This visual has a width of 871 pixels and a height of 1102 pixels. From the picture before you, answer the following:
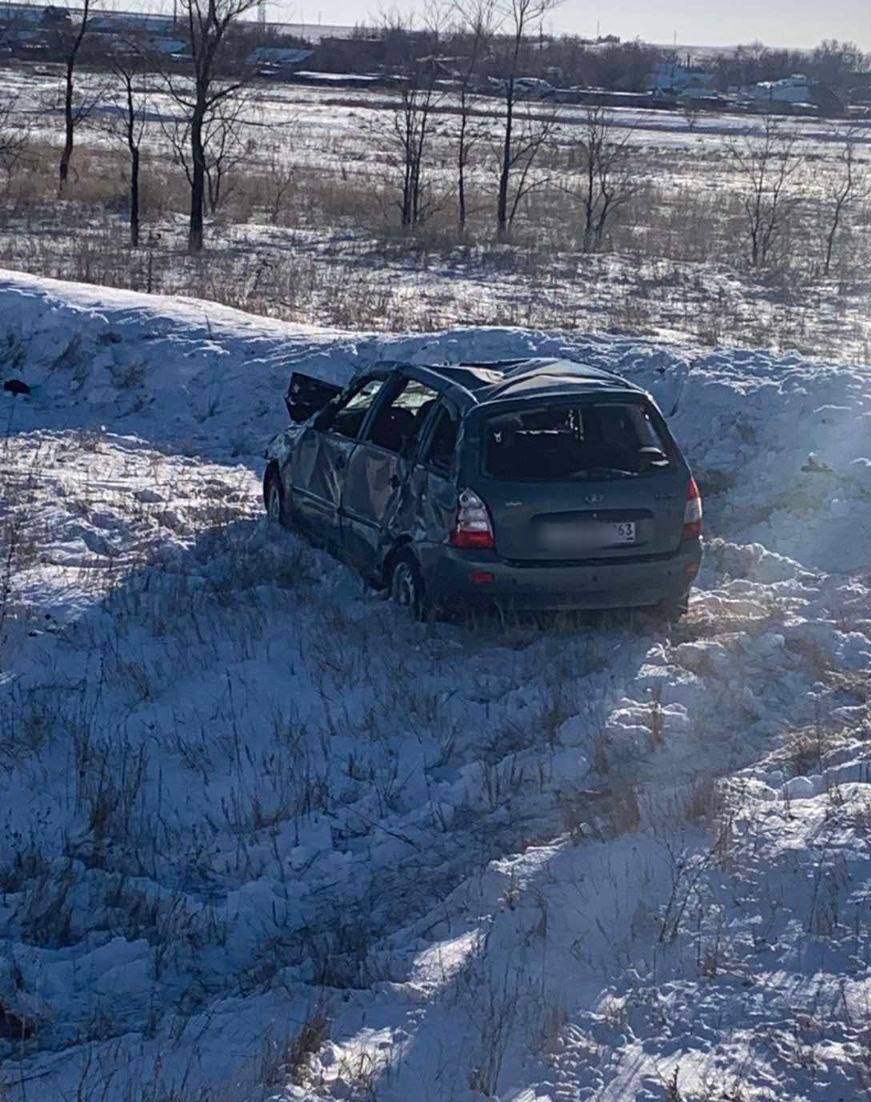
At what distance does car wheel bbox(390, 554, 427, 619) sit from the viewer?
8.59 meters

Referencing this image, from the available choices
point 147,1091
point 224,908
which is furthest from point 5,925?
point 147,1091

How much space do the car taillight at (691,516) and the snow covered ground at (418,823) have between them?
555mm

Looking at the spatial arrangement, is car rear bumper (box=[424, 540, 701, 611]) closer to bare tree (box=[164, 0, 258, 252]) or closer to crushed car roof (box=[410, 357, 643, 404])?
crushed car roof (box=[410, 357, 643, 404])

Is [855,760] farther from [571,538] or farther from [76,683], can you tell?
[76,683]

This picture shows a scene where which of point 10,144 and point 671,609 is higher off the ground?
point 10,144

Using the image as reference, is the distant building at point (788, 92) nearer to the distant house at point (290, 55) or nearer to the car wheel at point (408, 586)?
the distant house at point (290, 55)

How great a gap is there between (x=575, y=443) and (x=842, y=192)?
3756 centimetres

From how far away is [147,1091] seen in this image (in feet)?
13.5

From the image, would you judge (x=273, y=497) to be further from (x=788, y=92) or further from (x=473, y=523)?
(x=788, y=92)

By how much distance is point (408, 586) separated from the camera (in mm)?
8766

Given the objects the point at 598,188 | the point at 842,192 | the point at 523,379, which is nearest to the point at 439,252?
the point at 598,188

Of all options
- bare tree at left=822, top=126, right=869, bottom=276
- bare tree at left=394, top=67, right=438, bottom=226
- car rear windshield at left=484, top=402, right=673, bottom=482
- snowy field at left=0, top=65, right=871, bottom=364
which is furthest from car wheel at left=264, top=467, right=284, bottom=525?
bare tree at left=394, top=67, right=438, bottom=226

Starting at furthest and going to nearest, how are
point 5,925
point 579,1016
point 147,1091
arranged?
point 5,925
point 579,1016
point 147,1091

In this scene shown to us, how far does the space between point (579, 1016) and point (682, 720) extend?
9.26 ft
